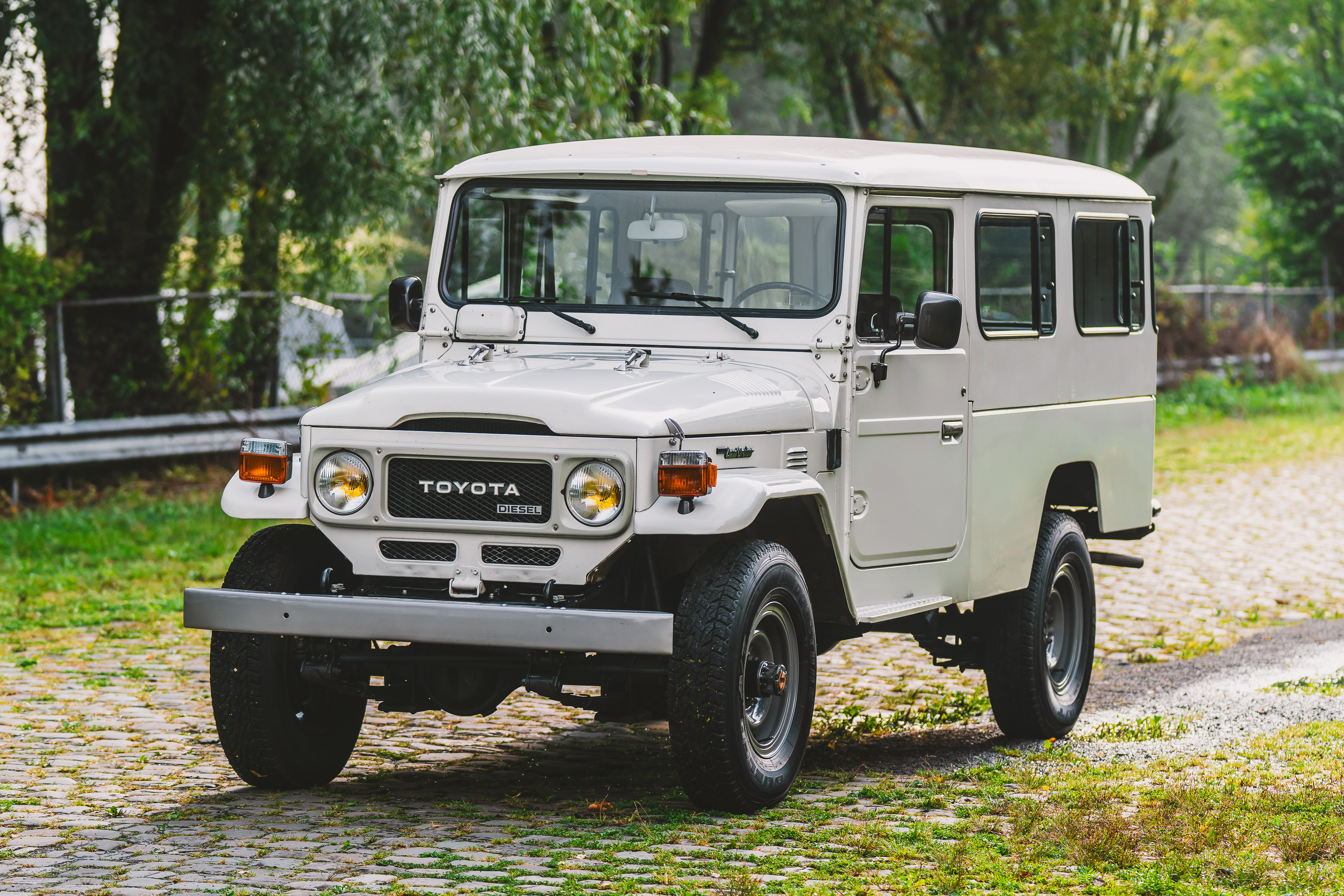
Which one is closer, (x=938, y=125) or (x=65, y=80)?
(x=65, y=80)

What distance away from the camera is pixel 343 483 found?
6355 millimetres

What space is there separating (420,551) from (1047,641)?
10.6 feet

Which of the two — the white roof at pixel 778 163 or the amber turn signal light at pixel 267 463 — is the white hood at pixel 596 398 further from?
the white roof at pixel 778 163

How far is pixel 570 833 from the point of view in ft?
19.7

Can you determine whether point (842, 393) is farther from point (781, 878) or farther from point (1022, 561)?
point (781, 878)

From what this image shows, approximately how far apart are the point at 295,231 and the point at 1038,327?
10629 millimetres

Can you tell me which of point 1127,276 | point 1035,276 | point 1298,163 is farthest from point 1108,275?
point 1298,163

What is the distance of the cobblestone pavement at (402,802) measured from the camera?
17.9ft

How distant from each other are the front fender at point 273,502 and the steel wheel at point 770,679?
1664 millimetres

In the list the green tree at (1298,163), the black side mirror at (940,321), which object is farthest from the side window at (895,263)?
the green tree at (1298,163)

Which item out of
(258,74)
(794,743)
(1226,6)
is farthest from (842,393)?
(1226,6)

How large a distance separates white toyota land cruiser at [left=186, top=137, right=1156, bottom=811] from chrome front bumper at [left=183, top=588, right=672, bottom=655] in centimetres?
1

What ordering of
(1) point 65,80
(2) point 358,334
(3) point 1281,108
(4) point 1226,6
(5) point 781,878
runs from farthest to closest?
1. (4) point 1226,6
2. (3) point 1281,108
3. (2) point 358,334
4. (1) point 65,80
5. (5) point 781,878

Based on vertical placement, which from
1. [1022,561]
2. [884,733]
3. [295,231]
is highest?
[295,231]
